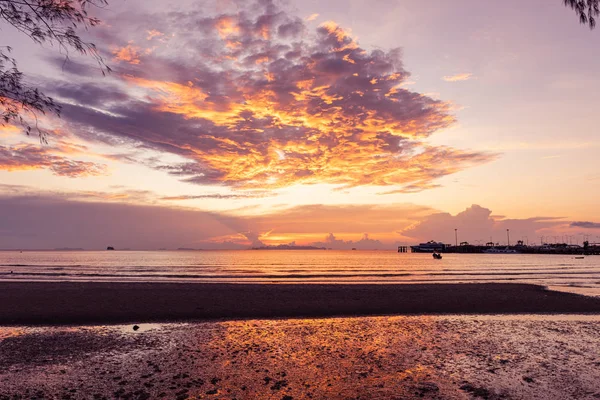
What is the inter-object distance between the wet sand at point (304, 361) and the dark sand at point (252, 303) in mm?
2741

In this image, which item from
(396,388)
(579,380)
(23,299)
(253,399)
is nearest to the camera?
(253,399)

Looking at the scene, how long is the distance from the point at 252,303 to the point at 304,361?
1307 cm

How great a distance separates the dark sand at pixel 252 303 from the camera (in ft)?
64.7

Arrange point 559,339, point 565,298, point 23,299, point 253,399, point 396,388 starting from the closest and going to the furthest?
point 253,399 → point 396,388 → point 559,339 → point 23,299 → point 565,298

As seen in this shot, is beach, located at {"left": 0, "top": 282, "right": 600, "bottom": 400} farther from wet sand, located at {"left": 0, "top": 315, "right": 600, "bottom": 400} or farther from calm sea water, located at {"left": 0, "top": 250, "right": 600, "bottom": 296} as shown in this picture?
calm sea water, located at {"left": 0, "top": 250, "right": 600, "bottom": 296}

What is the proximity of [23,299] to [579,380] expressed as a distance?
29634 mm

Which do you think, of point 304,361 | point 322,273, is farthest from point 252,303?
point 322,273

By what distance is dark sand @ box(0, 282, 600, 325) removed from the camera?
64.7ft

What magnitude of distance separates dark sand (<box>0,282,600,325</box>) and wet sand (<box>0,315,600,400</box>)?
2741 mm

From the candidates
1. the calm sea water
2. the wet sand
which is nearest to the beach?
the wet sand

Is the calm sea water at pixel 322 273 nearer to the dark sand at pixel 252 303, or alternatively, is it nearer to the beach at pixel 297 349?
the dark sand at pixel 252 303

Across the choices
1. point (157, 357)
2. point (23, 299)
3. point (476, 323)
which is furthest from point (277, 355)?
point (23, 299)

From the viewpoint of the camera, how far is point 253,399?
8.14 metres

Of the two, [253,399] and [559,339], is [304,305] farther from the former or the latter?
[253,399]
